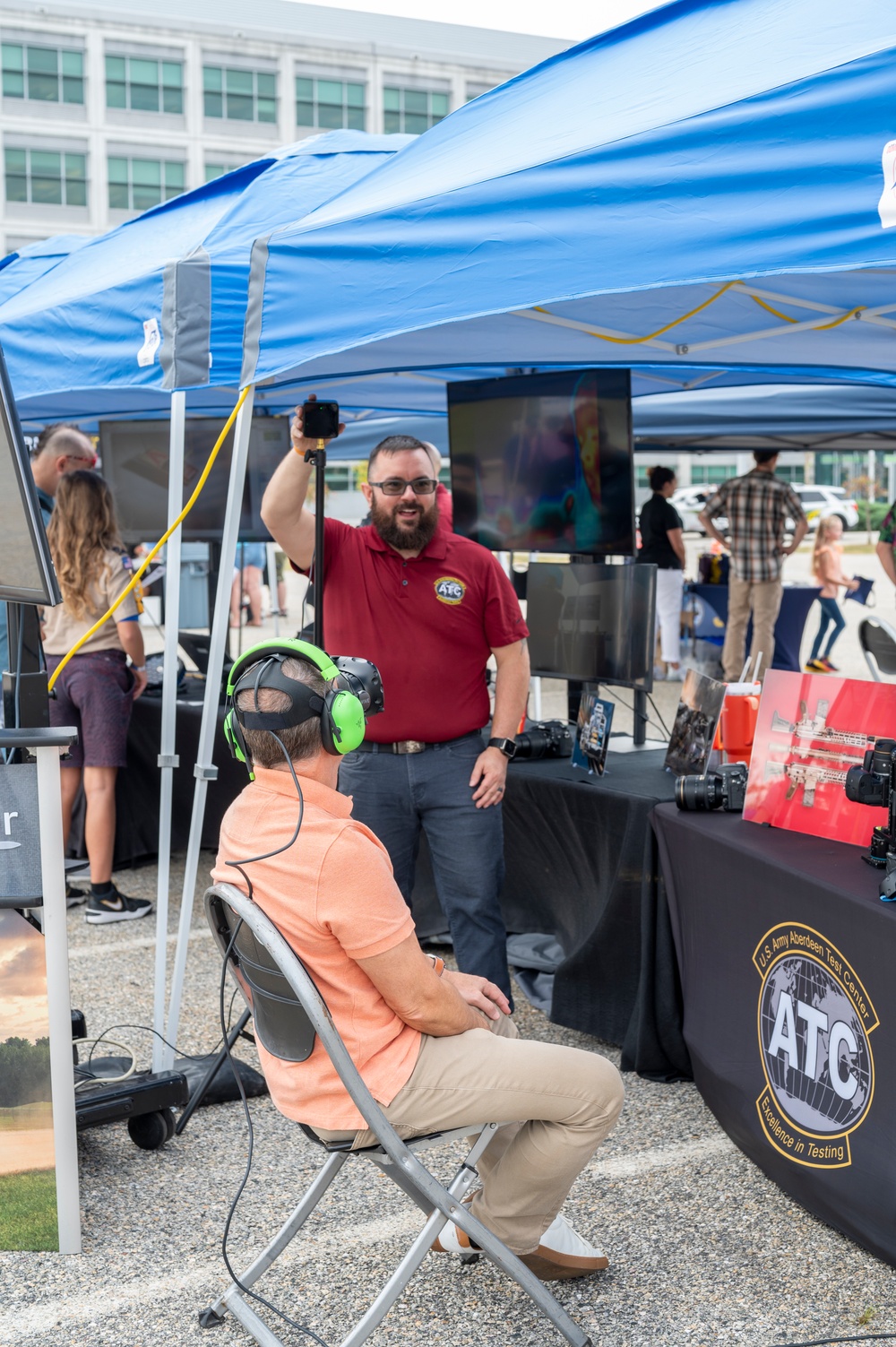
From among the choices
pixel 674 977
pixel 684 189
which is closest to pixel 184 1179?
pixel 674 977

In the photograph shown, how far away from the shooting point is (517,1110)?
214 cm

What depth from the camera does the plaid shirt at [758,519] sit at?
9.52m

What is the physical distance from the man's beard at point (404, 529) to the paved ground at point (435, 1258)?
1.59 metres

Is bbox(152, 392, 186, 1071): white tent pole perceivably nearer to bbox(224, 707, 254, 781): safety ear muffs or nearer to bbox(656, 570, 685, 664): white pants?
bbox(224, 707, 254, 781): safety ear muffs

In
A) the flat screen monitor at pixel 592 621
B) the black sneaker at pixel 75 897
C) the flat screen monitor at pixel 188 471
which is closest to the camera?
the flat screen monitor at pixel 592 621

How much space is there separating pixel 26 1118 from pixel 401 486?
1796 mm

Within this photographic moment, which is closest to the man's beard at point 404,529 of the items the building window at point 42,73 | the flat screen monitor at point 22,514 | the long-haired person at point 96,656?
the flat screen monitor at point 22,514

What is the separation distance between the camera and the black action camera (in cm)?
305

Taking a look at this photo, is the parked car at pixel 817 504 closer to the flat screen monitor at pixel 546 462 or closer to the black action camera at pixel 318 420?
the flat screen monitor at pixel 546 462

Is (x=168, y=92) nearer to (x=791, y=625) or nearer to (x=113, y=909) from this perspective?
(x=791, y=625)

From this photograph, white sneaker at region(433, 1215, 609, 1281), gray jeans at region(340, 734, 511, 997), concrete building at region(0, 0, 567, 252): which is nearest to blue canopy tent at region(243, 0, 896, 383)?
gray jeans at region(340, 734, 511, 997)

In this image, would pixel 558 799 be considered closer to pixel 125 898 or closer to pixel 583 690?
pixel 583 690

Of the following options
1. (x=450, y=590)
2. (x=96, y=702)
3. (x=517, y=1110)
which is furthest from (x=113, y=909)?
(x=517, y=1110)

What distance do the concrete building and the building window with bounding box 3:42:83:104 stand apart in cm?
4
